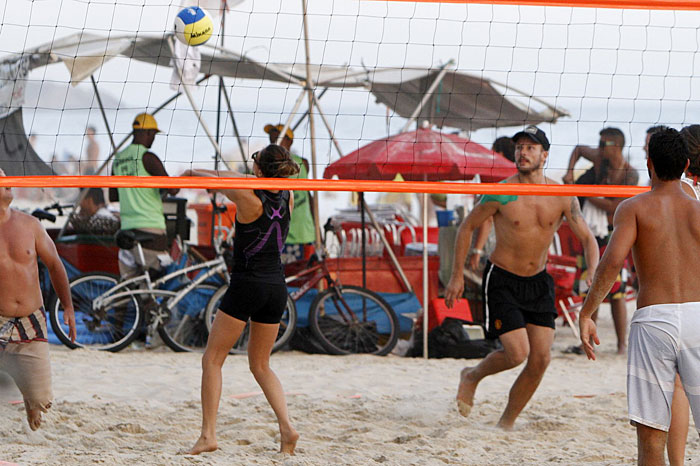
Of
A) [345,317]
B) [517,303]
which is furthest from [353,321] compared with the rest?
[517,303]

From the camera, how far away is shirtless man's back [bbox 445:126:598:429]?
4.55 meters

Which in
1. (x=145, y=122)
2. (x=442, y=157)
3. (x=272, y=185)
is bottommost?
(x=272, y=185)

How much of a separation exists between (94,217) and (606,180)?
4468mm

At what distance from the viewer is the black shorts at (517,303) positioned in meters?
4.59

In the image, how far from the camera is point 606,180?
7.21 metres

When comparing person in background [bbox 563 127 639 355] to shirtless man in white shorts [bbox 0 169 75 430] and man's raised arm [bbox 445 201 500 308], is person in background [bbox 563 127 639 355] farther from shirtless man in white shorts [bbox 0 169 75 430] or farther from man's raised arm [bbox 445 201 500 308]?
shirtless man in white shorts [bbox 0 169 75 430]

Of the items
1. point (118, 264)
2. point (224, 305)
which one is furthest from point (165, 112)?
point (224, 305)

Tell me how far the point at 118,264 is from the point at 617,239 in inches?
206

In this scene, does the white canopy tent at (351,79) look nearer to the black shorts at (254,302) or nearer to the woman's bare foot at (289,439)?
the black shorts at (254,302)

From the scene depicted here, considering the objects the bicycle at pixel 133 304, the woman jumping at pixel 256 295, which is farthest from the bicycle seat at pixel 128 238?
the woman jumping at pixel 256 295

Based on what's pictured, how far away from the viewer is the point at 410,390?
5.90m

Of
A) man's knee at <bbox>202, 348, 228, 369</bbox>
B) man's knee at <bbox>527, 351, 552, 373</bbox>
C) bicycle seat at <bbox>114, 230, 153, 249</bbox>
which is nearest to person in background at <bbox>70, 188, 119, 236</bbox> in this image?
bicycle seat at <bbox>114, 230, 153, 249</bbox>

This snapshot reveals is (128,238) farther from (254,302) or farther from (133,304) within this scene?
(254,302)

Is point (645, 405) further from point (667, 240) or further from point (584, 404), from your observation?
point (584, 404)
